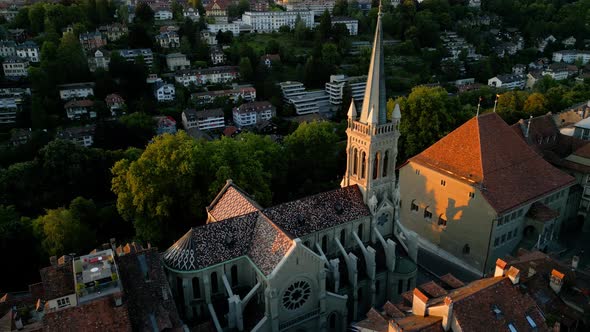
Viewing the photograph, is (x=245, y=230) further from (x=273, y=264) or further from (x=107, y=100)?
(x=107, y=100)

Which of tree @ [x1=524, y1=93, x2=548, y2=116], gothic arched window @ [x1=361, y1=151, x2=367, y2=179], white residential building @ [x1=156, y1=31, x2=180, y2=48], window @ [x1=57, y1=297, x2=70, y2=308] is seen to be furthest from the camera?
white residential building @ [x1=156, y1=31, x2=180, y2=48]

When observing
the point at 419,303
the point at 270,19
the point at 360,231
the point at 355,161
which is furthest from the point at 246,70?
the point at 419,303

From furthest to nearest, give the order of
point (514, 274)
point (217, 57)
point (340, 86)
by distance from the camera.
Result: 1. point (217, 57)
2. point (340, 86)
3. point (514, 274)

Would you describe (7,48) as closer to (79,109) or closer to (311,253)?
(79,109)

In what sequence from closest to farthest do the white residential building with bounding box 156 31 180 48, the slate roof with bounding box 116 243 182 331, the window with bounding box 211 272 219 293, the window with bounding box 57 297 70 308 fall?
the window with bounding box 57 297 70 308
the slate roof with bounding box 116 243 182 331
the window with bounding box 211 272 219 293
the white residential building with bounding box 156 31 180 48

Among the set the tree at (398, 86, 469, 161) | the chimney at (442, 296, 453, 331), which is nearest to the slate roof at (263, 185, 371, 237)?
→ the chimney at (442, 296, 453, 331)

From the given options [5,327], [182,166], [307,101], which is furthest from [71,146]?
[307,101]

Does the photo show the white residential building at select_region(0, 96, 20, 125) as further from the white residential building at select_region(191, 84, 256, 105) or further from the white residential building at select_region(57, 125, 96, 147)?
the white residential building at select_region(191, 84, 256, 105)
